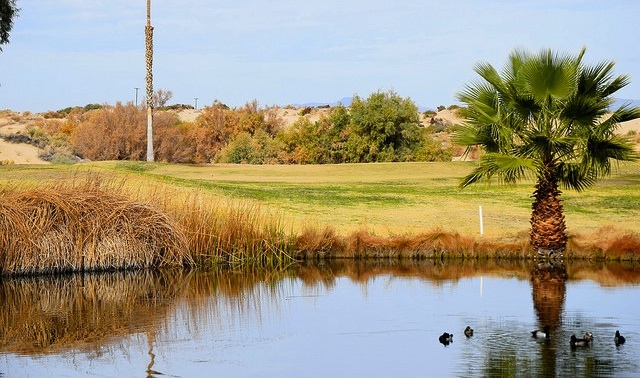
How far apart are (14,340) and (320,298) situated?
616 cm

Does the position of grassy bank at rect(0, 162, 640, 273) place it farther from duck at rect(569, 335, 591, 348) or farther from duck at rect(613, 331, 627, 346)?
duck at rect(569, 335, 591, 348)

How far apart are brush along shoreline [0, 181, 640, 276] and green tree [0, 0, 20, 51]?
14.2 meters

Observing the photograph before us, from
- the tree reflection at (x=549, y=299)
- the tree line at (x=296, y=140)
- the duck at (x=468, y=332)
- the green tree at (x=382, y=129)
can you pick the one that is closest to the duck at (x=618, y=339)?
the tree reflection at (x=549, y=299)

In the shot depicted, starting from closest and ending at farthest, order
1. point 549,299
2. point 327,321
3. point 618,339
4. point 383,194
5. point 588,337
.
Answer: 1. point 588,337
2. point 618,339
3. point 327,321
4. point 549,299
5. point 383,194

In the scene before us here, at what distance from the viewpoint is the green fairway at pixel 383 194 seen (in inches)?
1266

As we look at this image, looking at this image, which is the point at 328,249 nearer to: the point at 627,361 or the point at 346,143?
the point at 627,361

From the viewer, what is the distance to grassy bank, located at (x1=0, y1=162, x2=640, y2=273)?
25312 mm

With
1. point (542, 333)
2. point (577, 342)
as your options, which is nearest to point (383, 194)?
point (542, 333)

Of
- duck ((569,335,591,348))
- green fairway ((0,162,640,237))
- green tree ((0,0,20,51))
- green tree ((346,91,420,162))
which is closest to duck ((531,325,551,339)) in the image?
duck ((569,335,591,348))

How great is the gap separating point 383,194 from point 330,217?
8428 millimetres

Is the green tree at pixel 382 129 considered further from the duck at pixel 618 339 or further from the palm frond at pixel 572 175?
the duck at pixel 618 339

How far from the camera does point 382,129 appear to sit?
242 ft

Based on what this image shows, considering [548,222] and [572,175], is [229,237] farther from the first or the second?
[572,175]

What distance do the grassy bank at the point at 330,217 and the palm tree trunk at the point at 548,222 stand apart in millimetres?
905
